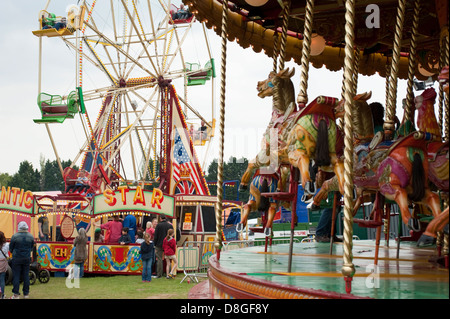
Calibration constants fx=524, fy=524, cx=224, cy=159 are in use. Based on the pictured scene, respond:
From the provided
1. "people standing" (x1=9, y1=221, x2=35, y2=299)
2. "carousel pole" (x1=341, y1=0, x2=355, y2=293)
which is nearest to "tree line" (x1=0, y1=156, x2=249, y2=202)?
"people standing" (x1=9, y1=221, x2=35, y2=299)

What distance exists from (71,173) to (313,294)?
23697mm

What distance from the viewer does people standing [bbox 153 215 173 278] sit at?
42.3ft

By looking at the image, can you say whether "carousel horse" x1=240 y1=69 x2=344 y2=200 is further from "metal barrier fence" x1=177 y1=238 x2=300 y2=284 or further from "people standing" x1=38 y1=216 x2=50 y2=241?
"people standing" x1=38 y1=216 x2=50 y2=241

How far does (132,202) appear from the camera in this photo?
46.5 feet

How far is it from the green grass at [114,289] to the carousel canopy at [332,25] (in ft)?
16.4

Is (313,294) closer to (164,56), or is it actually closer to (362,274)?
(362,274)

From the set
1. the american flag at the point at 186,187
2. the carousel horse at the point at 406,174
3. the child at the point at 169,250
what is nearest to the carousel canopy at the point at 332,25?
the carousel horse at the point at 406,174

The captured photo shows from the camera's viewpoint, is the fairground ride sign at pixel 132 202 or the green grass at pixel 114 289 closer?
the green grass at pixel 114 289

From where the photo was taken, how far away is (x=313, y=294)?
318cm

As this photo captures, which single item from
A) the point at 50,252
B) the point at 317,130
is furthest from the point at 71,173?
the point at 317,130

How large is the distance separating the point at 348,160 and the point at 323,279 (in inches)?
42.1

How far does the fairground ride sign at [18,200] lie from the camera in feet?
48.8

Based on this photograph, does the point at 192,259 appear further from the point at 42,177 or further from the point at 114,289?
the point at 42,177

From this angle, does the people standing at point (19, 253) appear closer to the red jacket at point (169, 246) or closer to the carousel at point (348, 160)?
the red jacket at point (169, 246)
